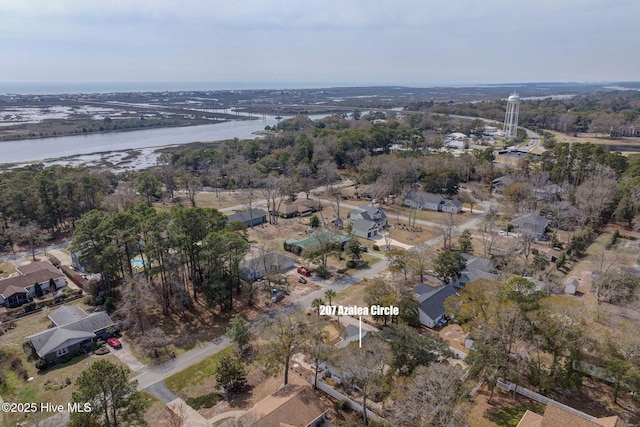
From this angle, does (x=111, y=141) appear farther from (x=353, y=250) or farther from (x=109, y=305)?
(x=353, y=250)

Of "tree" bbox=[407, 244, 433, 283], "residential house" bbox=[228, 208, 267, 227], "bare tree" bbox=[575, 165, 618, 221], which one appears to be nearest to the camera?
"tree" bbox=[407, 244, 433, 283]

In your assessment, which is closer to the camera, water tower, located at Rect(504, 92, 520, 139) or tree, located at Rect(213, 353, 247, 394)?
tree, located at Rect(213, 353, 247, 394)

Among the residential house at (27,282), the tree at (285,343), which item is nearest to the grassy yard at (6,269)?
the residential house at (27,282)

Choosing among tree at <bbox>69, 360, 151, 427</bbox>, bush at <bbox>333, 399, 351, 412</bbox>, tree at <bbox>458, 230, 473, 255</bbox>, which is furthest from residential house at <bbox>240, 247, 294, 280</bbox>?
tree at <bbox>458, 230, 473, 255</bbox>

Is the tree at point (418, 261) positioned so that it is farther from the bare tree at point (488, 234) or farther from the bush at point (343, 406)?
the bush at point (343, 406)

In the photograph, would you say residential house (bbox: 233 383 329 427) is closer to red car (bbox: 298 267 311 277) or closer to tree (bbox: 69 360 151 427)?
tree (bbox: 69 360 151 427)

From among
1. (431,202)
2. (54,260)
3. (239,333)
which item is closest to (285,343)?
(239,333)

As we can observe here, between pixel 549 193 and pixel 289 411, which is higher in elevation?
pixel 549 193
